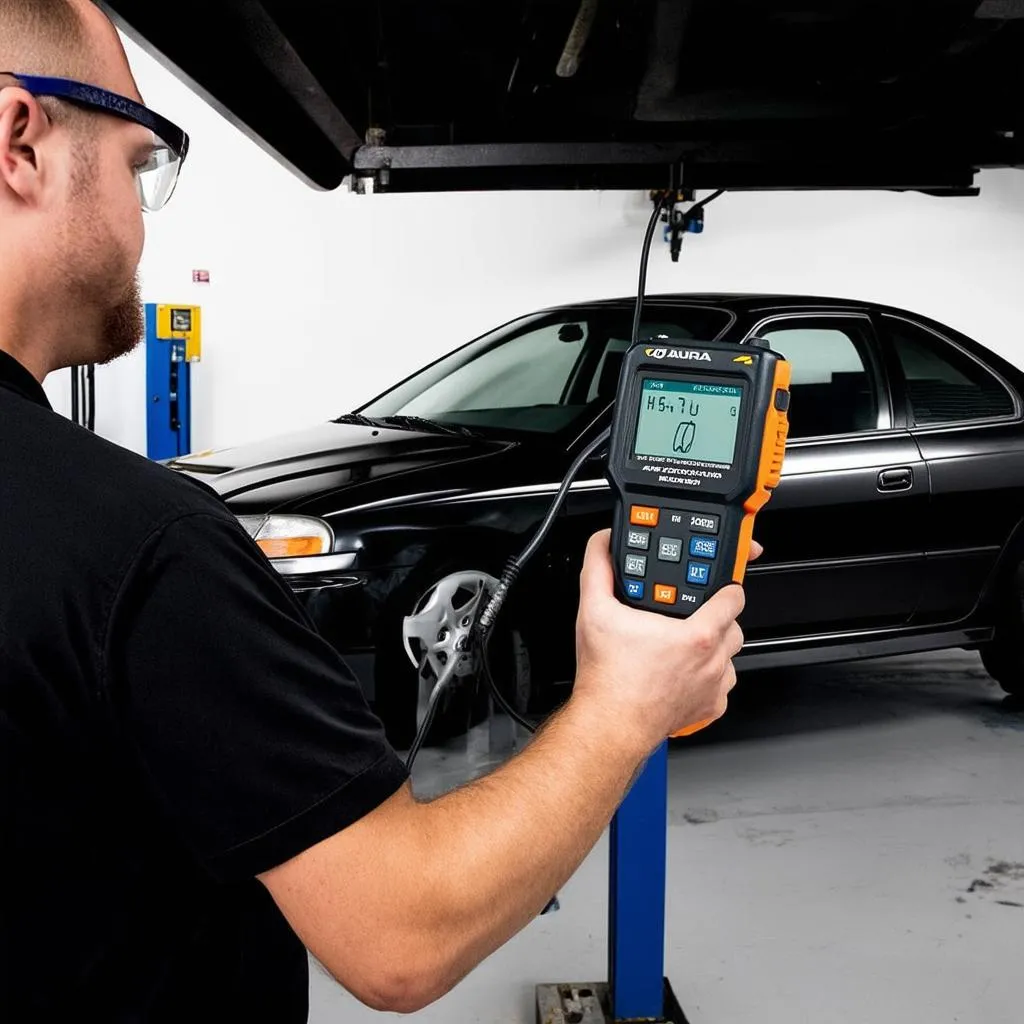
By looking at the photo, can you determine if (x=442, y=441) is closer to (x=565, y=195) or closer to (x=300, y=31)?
(x=300, y=31)

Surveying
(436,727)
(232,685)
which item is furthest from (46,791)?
(436,727)

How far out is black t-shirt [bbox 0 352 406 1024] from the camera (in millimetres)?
593

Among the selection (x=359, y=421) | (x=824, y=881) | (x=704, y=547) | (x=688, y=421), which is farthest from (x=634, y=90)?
(x=359, y=421)

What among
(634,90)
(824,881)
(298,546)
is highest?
(634,90)

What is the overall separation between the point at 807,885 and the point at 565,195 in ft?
17.2

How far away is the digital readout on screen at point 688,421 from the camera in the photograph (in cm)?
106

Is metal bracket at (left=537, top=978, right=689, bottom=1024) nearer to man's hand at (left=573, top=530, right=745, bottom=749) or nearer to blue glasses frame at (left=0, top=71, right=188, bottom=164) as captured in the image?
man's hand at (left=573, top=530, right=745, bottom=749)

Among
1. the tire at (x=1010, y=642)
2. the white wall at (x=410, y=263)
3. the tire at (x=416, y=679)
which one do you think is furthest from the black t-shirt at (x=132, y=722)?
the white wall at (x=410, y=263)

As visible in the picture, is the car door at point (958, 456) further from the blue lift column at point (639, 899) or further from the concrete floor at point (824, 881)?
the blue lift column at point (639, 899)

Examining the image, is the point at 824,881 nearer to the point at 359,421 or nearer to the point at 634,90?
the point at 634,90

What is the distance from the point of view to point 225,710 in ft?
2.02

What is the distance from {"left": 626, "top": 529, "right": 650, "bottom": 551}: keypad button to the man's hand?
9 cm

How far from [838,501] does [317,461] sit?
143 cm

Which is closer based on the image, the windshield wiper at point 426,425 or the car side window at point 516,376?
the windshield wiper at point 426,425
